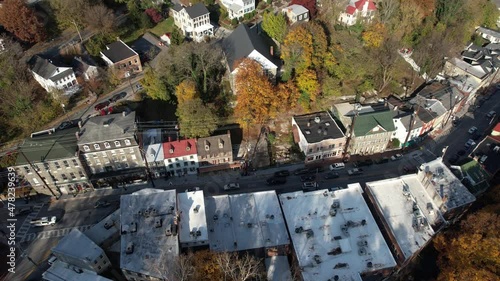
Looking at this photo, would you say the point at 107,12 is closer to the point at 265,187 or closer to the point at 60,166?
the point at 60,166

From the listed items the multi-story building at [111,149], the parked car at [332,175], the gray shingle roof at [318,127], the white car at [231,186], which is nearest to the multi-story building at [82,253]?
the multi-story building at [111,149]

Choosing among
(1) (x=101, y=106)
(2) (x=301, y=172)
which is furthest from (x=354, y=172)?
(1) (x=101, y=106)

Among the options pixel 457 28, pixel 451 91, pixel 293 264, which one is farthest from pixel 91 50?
pixel 457 28

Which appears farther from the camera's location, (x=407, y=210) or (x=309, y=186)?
(x=309, y=186)

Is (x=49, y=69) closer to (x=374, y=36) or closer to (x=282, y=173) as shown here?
(x=282, y=173)

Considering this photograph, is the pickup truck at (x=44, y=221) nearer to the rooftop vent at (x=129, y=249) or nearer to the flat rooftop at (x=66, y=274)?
the flat rooftop at (x=66, y=274)
